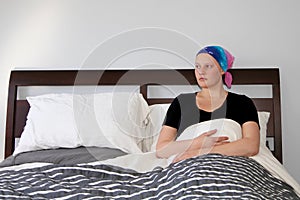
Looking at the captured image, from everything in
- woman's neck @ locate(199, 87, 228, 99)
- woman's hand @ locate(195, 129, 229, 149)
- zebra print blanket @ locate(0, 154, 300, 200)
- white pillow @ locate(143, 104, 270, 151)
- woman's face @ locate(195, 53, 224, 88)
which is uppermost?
woman's face @ locate(195, 53, 224, 88)

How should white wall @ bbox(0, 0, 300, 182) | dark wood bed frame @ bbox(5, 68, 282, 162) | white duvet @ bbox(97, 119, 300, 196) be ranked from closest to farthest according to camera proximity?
white duvet @ bbox(97, 119, 300, 196) < dark wood bed frame @ bbox(5, 68, 282, 162) < white wall @ bbox(0, 0, 300, 182)

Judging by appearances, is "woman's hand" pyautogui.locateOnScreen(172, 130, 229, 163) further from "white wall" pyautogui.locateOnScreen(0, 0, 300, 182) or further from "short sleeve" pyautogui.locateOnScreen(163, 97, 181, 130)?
"white wall" pyautogui.locateOnScreen(0, 0, 300, 182)

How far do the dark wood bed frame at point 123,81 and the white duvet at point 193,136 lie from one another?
59 cm

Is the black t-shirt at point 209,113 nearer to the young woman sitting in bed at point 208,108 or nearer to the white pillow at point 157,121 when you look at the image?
the young woman sitting in bed at point 208,108

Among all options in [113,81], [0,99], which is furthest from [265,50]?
[0,99]

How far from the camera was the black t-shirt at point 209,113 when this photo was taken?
6.24 ft

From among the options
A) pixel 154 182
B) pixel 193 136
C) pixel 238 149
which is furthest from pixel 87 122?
pixel 154 182

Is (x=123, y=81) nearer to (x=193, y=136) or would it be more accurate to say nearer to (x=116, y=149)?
(x=116, y=149)

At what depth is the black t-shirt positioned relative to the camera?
190 cm

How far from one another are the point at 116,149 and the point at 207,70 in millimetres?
604

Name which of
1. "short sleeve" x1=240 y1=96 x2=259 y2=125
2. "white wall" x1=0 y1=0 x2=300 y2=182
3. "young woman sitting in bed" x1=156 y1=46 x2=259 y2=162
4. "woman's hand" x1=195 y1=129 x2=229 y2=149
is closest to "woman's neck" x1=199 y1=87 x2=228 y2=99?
"young woman sitting in bed" x1=156 y1=46 x2=259 y2=162

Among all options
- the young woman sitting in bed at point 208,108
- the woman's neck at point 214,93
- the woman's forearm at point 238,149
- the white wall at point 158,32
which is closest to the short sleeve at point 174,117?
the young woman sitting in bed at point 208,108

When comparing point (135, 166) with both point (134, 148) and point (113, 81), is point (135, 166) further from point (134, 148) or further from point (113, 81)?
point (113, 81)

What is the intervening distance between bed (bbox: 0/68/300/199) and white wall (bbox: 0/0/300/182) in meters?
0.12
